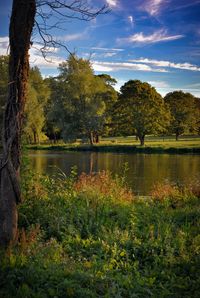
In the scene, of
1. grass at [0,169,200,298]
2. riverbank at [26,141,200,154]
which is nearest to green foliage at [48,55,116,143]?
riverbank at [26,141,200,154]

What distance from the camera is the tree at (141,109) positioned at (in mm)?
62938

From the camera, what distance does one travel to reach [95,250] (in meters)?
7.01

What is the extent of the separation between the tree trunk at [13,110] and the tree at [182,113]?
67.0 meters

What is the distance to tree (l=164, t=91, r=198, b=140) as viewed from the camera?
75188mm

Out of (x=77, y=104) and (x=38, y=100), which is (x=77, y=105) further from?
(x=38, y=100)

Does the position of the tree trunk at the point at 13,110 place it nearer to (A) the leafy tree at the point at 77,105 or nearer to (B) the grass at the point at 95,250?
(B) the grass at the point at 95,250

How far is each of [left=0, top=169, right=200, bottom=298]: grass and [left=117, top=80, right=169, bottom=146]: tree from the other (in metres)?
52.8

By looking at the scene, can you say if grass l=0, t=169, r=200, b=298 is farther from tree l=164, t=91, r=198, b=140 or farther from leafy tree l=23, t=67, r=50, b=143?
tree l=164, t=91, r=198, b=140

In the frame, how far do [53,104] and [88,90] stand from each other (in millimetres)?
5626

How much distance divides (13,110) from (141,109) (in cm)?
5686

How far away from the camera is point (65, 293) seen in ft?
17.7

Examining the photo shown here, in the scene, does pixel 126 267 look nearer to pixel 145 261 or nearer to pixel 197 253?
pixel 145 261

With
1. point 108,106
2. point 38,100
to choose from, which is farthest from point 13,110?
point 108,106

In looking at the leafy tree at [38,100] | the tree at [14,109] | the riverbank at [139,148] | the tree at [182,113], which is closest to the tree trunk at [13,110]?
the tree at [14,109]
